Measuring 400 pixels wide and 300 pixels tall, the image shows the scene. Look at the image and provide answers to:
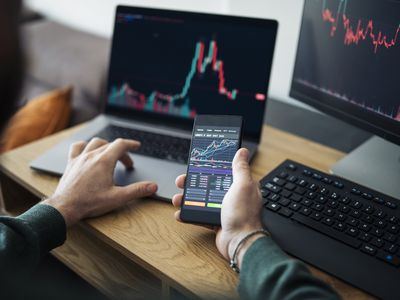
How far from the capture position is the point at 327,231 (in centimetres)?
83

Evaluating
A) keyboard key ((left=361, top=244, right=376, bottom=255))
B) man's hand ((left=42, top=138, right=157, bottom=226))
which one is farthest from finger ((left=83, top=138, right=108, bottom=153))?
keyboard key ((left=361, top=244, right=376, bottom=255))

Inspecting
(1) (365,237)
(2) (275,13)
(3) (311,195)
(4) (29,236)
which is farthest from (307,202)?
(2) (275,13)

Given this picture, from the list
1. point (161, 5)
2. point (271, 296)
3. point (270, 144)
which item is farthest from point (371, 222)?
point (161, 5)

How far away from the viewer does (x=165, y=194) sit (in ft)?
3.11

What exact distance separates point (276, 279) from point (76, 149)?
54 cm

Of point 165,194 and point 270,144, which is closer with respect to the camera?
point 165,194

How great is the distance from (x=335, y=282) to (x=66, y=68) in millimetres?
1264

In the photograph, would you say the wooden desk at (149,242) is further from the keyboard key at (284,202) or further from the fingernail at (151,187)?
the keyboard key at (284,202)

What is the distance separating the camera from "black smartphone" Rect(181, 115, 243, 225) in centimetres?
84

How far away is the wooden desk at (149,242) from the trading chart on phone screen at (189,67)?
0.46ft

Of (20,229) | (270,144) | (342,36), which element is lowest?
(20,229)

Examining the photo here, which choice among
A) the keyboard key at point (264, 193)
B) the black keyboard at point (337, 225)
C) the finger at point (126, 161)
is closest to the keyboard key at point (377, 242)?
the black keyboard at point (337, 225)

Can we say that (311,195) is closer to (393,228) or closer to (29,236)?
(393,228)

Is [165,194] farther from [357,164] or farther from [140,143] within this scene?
[357,164]
